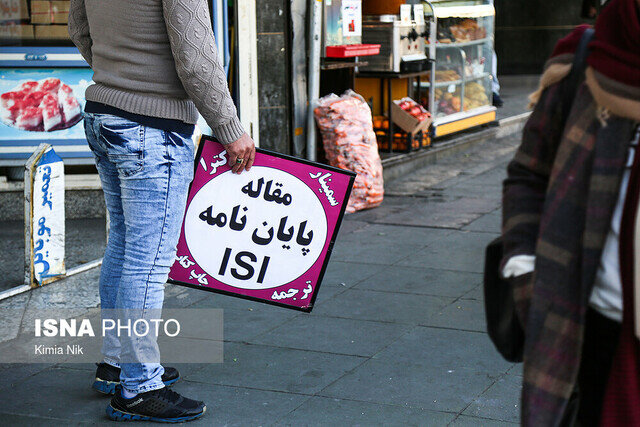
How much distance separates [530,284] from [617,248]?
219mm

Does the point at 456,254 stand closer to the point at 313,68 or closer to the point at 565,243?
the point at 313,68

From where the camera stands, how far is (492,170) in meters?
9.62

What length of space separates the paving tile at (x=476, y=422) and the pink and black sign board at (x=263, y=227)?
854 millimetres

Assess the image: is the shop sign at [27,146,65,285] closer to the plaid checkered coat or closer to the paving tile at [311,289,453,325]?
the paving tile at [311,289,453,325]

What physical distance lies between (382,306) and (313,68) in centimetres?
347


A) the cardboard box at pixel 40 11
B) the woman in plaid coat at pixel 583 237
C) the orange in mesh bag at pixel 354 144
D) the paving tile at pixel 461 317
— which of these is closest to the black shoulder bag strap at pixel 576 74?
the woman in plaid coat at pixel 583 237

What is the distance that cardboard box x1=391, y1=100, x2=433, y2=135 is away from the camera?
9.32 m

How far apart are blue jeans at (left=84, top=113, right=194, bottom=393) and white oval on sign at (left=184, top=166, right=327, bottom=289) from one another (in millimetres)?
307

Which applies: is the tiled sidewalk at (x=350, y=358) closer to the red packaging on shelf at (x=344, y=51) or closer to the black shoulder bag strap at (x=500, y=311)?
the black shoulder bag strap at (x=500, y=311)

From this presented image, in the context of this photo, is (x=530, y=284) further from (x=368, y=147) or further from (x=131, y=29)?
(x=368, y=147)

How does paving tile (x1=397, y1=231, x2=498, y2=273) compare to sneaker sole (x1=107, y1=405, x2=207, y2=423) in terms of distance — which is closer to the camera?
sneaker sole (x1=107, y1=405, x2=207, y2=423)

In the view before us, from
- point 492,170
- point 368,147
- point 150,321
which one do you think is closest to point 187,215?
point 150,321

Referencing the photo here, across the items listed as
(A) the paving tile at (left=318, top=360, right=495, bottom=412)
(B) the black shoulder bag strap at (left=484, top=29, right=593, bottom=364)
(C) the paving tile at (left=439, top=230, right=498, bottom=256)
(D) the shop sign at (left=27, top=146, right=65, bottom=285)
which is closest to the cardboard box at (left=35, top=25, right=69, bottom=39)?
(D) the shop sign at (left=27, top=146, right=65, bottom=285)

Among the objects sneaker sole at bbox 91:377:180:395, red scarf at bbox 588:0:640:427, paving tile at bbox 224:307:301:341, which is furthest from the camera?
paving tile at bbox 224:307:301:341
